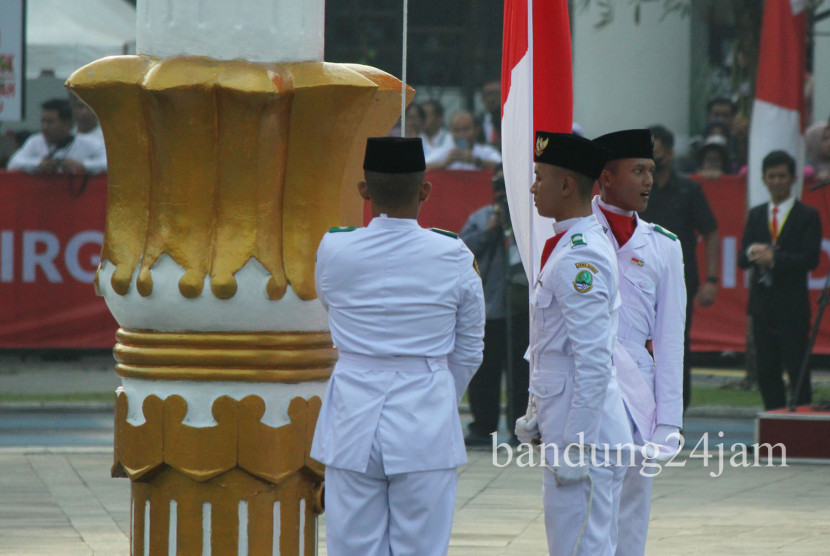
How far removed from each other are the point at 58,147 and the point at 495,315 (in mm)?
5941

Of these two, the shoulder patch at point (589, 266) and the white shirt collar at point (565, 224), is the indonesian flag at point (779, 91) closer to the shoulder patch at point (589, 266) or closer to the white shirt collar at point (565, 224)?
the white shirt collar at point (565, 224)

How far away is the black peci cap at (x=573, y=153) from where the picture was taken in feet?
15.3

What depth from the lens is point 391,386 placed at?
169 inches

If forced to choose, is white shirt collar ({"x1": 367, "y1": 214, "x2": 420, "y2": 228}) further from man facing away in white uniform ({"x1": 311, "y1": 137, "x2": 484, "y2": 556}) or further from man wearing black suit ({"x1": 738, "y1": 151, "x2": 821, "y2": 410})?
man wearing black suit ({"x1": 738, "y1": 151, "x2": 821, "y2": 410})

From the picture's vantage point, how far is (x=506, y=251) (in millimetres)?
9945

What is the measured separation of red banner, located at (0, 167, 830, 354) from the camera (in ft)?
45.3

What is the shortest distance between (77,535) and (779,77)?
774 centimetres

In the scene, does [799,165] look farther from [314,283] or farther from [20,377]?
[314,283]

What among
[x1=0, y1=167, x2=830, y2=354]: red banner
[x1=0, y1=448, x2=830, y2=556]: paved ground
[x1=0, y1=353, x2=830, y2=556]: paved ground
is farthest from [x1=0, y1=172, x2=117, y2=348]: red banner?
[x1=0, y1=448, x2=830, y2=556]: paved ground

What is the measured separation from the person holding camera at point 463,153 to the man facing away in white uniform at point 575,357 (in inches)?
375

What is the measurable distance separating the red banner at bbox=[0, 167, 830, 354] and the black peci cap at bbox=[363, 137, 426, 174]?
943 cm

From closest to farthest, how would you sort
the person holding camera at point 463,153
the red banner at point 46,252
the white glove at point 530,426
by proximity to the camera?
the white glove at point 530,426, the red banner at point 46,252, the person holding camera at point 463,153

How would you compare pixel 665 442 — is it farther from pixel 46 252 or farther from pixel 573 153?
pixel 46 252

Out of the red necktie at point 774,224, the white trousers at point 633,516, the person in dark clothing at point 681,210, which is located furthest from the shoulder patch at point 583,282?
the red necktie at point 774,224
